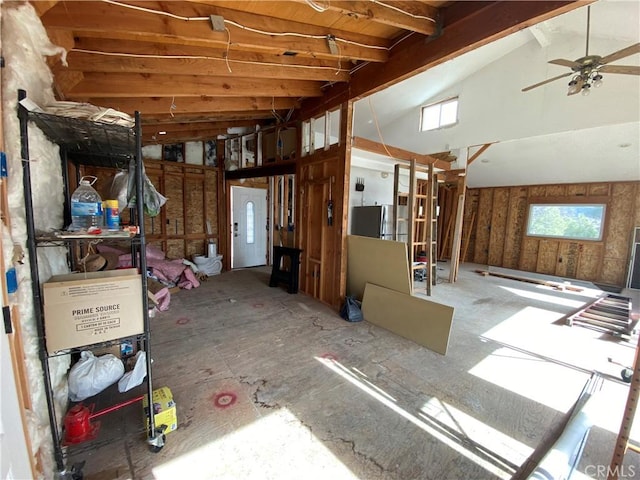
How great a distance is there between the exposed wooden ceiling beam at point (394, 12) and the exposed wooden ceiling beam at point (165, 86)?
1613mm

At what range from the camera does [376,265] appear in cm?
379

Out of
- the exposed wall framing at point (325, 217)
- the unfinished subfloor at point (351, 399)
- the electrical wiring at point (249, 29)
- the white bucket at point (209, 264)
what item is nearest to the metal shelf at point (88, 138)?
the electrical wiring at point (249, 29)

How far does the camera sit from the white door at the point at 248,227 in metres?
6.71

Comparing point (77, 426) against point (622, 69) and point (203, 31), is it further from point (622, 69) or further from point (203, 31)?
point (622, 69)

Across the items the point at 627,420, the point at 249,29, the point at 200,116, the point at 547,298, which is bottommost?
the point at 547,298

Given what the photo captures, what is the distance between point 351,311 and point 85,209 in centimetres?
308

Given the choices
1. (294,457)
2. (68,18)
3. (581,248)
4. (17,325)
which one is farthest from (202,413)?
(581,248)

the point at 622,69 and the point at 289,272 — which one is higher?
the point at 622,69

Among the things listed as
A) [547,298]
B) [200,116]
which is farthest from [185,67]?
[547,298]

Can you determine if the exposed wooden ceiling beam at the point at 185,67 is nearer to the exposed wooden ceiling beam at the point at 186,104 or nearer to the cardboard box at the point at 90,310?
the exposed wooden ceiling beam at the point at 186,104

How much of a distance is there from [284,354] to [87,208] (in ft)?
7.05

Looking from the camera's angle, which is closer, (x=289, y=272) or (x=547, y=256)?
(x=289, y=272)

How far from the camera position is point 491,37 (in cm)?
213

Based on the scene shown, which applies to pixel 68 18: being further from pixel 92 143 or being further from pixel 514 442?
pixel 514 442
